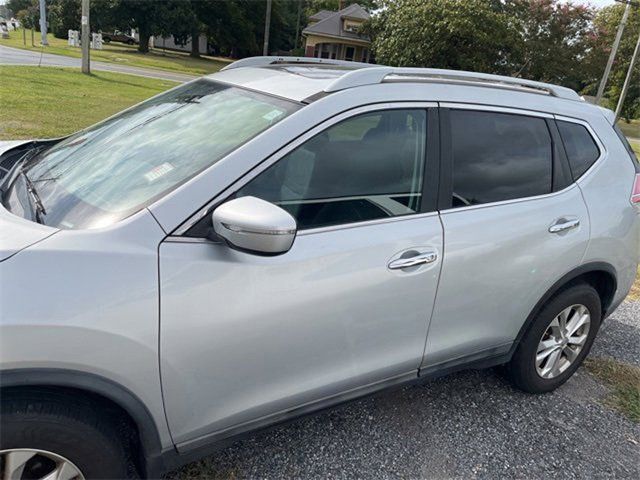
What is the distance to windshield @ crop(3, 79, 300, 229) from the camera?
187 cm

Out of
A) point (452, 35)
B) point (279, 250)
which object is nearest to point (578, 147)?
point (279, 250)

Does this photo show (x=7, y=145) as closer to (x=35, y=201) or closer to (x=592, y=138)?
(x=35, y=201)

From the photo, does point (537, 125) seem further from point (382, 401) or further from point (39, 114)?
point (39, 114)

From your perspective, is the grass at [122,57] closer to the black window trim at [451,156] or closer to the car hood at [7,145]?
the car hood at [7,145]

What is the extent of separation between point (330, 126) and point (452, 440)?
1818 mm

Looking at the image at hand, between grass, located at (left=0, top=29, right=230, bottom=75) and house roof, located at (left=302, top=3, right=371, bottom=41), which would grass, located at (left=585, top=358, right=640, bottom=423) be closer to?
grass, located at (left=0, top=29, right=230, bottom=75)

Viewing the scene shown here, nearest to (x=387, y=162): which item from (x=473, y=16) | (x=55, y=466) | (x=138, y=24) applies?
(x=55, y=466)

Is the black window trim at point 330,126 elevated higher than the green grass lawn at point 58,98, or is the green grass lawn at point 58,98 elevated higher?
the black window trim at point 330,126

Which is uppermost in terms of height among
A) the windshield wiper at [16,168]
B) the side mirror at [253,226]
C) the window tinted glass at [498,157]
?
the window tinted glass at [498,157]

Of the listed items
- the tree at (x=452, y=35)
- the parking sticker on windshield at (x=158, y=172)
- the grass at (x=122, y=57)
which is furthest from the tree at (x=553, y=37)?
the parking sticker on windshield at (x=158, y=172)

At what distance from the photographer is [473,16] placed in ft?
87.2

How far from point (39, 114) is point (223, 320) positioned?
10.6 meters

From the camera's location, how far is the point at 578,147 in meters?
2.95

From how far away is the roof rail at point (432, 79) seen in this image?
2172mm
